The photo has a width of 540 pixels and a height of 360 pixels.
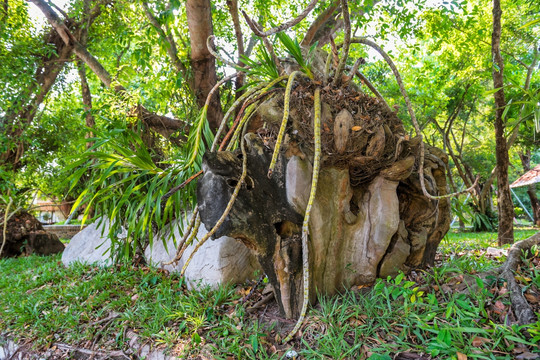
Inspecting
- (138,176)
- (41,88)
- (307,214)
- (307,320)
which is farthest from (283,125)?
(41,88)

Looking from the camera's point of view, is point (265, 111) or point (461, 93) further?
point (461, 93)

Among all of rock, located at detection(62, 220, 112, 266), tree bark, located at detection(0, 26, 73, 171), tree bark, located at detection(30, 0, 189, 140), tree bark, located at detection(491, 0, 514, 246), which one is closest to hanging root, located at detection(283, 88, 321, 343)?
tree bark, located at detection(30, 0, 189, 140)

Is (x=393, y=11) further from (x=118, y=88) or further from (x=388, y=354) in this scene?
(x=388, y=354)

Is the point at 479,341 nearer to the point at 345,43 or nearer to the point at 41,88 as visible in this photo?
the point at 345,43

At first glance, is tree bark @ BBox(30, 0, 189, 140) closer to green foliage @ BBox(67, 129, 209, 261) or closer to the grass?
green foliage @ BBox(67, 129, 209, 261)

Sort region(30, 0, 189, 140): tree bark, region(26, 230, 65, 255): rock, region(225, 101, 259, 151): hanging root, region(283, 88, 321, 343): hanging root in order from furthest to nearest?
region(26, 230, 65, 255): rock < region(30, 0, 189, 140): tree bark < region(225, 101, 259, 151): hanging root < region(283, 88, 321, 343): hanging root

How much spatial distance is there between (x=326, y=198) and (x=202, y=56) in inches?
103

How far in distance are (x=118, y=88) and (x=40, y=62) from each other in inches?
72.0

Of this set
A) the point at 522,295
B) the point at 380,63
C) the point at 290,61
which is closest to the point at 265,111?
the point at 290,61

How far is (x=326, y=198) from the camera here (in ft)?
7.51

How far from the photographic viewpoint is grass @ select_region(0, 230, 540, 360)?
1.69 m

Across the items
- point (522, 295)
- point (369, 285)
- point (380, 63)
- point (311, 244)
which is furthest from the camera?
point (380, 63)

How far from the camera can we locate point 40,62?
5.71 metres

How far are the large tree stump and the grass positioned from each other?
19cm
